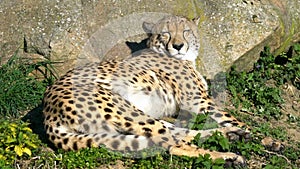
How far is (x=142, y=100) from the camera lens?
643 cm

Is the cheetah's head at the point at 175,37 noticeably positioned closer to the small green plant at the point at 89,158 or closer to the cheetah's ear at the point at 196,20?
the cheetah's ear at the point at 196,20

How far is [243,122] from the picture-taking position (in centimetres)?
689

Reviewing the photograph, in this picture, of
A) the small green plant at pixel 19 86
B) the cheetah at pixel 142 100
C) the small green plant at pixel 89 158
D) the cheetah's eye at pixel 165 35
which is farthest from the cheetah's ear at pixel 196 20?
the small green plant at pixel 89 158

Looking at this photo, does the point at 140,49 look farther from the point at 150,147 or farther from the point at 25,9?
the point at 150,147

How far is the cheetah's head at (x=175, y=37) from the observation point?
717 cm

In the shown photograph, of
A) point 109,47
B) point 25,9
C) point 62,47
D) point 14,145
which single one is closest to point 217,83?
point 109,47

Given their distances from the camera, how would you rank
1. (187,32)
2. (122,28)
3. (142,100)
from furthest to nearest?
(122,28), (187,32), (142,100)

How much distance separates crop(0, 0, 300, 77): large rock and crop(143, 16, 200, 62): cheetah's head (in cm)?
39

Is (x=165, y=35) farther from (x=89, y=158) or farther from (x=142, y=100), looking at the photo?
(x=89, y=158)

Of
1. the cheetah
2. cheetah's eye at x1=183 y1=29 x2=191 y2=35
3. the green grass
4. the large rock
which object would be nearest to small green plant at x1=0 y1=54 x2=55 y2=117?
the green grass

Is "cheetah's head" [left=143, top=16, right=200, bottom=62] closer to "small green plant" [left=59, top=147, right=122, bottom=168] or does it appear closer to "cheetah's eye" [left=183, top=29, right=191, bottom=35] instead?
"cheetah's eye" [left=183, top=29, right=191, bottom=35]

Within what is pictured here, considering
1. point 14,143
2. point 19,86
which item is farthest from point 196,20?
point 14,143

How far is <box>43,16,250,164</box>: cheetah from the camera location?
18.6ft

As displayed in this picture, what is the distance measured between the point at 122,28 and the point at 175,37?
32.7 inches
